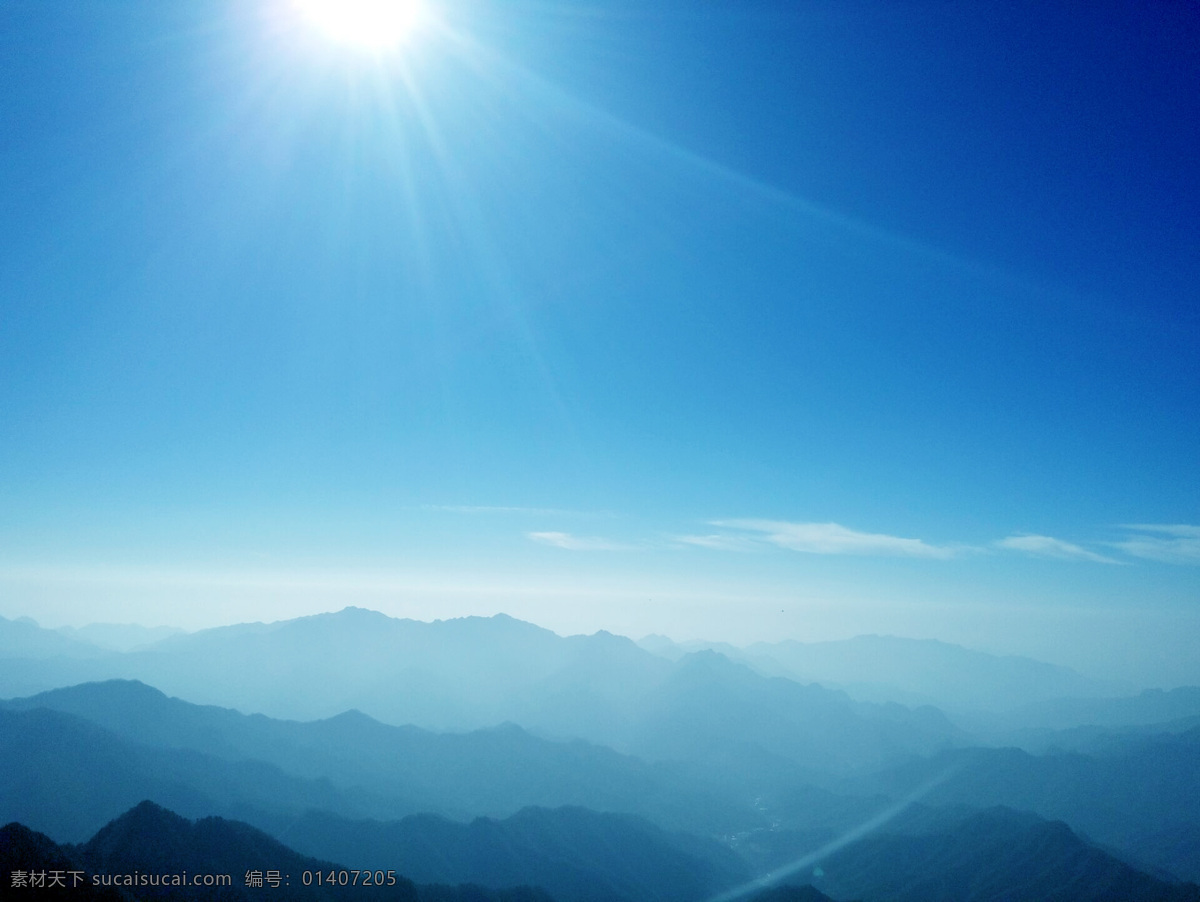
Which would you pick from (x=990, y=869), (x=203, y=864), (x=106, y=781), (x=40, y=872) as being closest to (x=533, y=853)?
(x=203, y=864)

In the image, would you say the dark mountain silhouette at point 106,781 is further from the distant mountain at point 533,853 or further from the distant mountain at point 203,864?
the distant mountain at point 203,864

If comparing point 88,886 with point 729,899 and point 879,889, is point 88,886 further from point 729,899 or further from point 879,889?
point 879,889

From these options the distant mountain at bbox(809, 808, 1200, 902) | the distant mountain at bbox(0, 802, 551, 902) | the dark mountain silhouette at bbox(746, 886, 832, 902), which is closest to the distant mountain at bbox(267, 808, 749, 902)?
the dark mountain silhouette at bbox(746, 886, 832, 902)

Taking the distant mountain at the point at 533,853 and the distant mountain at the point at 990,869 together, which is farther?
the distant mountain at the point at 990,869

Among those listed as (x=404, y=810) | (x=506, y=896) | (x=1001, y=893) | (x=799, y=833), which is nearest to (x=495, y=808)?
(x=404, y=810)

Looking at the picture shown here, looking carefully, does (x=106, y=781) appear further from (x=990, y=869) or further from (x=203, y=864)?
(x=990, y=869)

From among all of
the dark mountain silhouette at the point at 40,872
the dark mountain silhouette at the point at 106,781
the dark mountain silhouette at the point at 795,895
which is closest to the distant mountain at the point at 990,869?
the dark mountain silhouette at the point at 795,895
